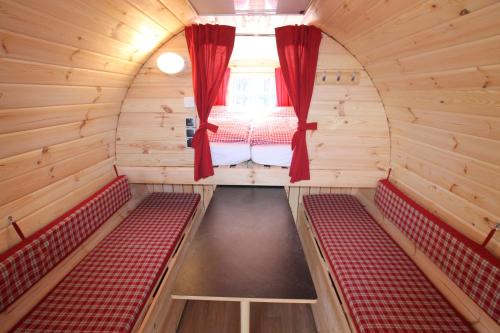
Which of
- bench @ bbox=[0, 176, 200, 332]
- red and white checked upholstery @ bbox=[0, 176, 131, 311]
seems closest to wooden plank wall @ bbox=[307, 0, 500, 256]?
bench @ bbox=[0, 176, 200, 332]

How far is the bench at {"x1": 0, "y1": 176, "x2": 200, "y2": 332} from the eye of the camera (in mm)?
1382

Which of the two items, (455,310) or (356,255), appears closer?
(455,310)

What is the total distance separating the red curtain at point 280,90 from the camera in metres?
4.02

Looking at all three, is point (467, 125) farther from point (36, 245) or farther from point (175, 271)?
point (36, 245)

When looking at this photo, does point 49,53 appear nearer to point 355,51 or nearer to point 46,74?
point 46,74

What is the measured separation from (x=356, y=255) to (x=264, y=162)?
1230mm

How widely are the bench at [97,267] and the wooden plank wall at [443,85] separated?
2.07m

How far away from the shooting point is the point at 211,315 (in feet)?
7.70

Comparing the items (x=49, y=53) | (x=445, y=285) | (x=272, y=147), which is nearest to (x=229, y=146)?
(x=272, y=147)

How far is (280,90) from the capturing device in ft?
13.4

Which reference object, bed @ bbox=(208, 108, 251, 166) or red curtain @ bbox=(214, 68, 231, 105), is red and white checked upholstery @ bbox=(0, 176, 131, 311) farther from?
red curtain @ bbox=(214, 68, 231, 105)

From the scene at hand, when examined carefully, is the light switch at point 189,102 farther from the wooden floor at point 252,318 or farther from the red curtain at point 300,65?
the wooden floor at point 252,318

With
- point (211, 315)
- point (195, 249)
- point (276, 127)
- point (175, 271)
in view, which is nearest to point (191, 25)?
point (276, 127)

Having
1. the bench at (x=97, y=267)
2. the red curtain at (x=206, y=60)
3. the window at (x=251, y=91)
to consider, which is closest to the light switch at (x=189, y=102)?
the red curtain at (x=206, y=60)
